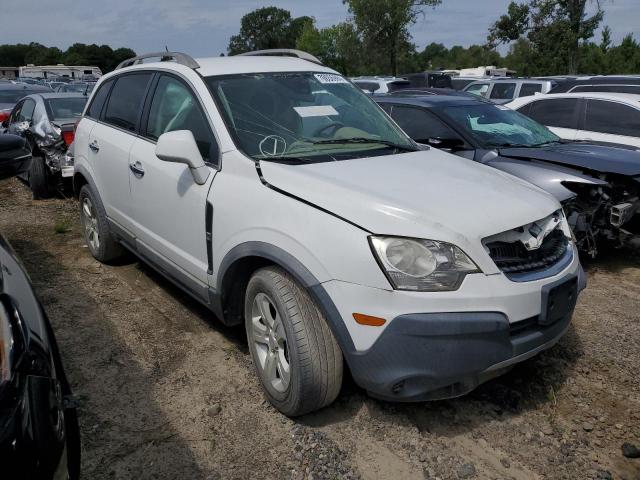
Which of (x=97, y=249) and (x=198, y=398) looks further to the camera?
(x=97, y=249)

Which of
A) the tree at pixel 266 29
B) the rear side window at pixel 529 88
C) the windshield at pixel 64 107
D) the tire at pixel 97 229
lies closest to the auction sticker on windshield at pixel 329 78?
the tire at pixel 97 229

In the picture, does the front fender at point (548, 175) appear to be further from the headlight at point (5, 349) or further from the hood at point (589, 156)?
the headlight at point (5, 349)

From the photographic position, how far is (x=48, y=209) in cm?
778

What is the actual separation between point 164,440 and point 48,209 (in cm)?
589

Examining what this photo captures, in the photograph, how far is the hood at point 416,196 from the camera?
2.56 metres

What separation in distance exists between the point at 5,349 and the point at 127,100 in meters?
3.29

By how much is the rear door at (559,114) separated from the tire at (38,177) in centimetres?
707

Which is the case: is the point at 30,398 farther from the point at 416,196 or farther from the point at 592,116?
the point at 592,116

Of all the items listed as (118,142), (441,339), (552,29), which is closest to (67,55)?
(552,29)

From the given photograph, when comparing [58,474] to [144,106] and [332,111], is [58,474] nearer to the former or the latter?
[332,111]

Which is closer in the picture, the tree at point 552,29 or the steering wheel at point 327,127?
the steering wheel at point 327,127

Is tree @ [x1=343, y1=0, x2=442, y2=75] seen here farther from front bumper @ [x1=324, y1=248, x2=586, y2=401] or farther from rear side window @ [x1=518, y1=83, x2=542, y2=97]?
front bumper @ [x1=324, y1=248, x2=586, y2=401]

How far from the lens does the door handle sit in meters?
3.98

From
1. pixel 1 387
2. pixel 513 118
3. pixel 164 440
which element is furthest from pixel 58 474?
pixel 513 118
